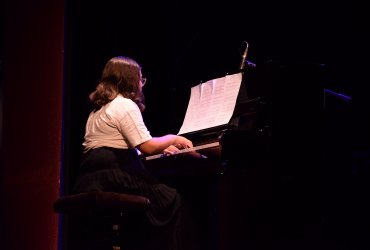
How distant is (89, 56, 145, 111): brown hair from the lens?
11.0 feet

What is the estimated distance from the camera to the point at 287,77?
10.1 feet

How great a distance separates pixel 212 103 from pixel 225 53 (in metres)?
Answer: 1.59

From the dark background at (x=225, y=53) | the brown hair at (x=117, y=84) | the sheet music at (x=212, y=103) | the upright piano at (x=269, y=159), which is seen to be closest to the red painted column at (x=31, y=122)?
the dark background at (x=225, y=53)

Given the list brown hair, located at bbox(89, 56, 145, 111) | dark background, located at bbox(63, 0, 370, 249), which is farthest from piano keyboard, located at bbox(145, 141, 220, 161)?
dark background, located at bbox(63, 0, 370, 249)

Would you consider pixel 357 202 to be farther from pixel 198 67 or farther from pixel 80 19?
pixel 80 19

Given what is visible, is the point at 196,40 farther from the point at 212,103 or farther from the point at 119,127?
the point at 119,127

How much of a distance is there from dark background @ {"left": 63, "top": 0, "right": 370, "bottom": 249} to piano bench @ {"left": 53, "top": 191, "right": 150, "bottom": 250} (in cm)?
90

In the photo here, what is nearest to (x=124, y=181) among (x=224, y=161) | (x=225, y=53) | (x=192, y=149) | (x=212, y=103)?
(x=192, y=149)

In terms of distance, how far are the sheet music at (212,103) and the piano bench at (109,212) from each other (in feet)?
2.19

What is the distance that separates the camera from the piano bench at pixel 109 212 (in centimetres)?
287

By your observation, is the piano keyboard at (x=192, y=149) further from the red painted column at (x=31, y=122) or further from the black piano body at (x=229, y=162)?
the red painted column at (x=31, y=122)

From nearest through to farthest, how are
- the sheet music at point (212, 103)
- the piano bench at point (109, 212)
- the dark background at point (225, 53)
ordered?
the piano bench at point (109, 212)
the sheet music at point (212, 103)
the dark background at point (225, 53)

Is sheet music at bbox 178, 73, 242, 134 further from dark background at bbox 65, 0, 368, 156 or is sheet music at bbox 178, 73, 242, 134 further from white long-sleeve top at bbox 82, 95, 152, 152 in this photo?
dark background at bbox 65, 0, 368, 156

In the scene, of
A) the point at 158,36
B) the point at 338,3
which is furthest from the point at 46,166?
the point at 338,3
